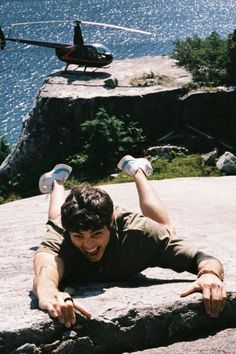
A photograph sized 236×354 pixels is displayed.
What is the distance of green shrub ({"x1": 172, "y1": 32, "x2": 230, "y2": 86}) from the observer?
73.5ft

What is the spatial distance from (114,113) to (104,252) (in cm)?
1618

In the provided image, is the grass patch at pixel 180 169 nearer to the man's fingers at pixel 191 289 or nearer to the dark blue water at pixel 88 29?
the man's fingers at pixel 191 289

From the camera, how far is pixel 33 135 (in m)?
22.4

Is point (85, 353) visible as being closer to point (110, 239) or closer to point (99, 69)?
point (110, 239)

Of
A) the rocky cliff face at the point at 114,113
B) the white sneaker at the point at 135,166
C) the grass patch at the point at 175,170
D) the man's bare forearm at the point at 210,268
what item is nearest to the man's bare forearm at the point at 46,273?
the man's bare forearm at the point at 210,268

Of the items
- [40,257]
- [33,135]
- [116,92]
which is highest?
[40,257]

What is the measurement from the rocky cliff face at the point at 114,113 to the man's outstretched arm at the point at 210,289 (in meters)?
16.3

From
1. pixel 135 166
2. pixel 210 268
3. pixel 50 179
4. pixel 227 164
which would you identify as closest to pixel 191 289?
pixel 210 268

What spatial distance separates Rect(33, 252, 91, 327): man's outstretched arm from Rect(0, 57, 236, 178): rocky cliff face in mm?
16210

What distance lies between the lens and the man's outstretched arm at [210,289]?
195 inches

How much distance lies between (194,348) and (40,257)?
4.79ft

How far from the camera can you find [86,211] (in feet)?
16.7

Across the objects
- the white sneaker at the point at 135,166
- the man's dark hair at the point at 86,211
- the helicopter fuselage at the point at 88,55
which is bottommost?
the helicopter fuselage at the point at 88,55

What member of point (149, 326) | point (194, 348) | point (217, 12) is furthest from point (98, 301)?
point (217, 12)
